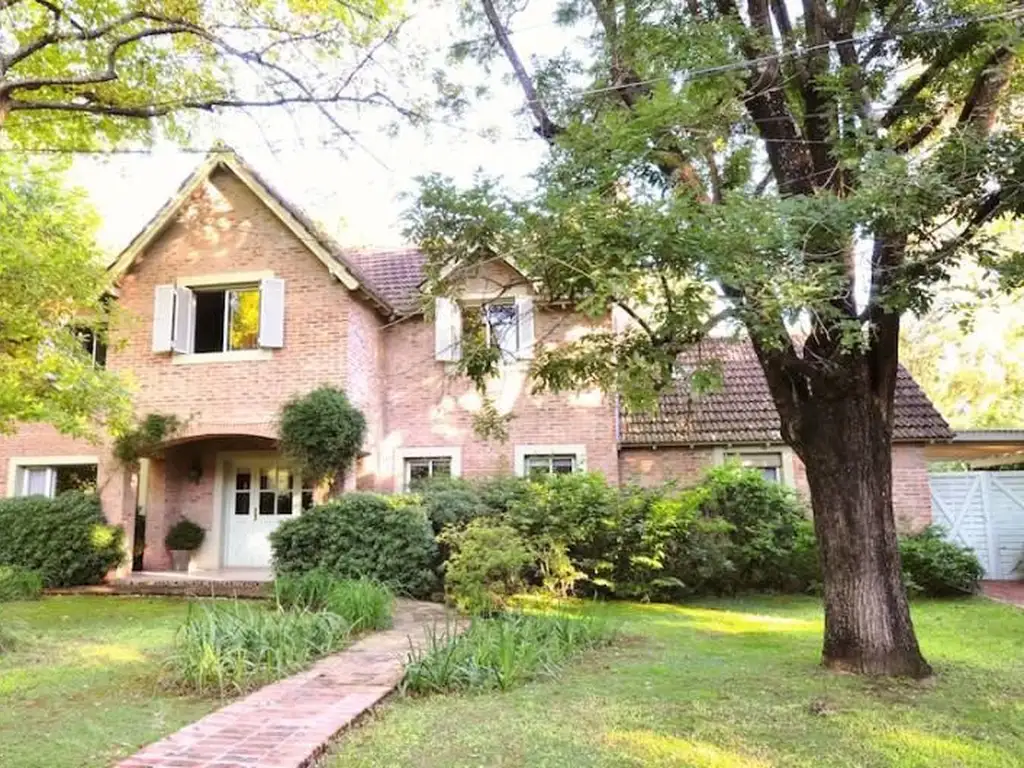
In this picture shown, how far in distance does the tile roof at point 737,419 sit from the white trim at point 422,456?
3413 millimetres

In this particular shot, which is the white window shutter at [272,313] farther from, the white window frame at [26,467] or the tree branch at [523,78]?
the tree branch at [523,78]

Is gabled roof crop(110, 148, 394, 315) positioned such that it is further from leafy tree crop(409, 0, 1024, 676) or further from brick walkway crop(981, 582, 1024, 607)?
brick walkway crop(981, 582, 1024, 607)

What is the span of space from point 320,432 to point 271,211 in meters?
4.73

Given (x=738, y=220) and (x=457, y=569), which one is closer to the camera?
(x=738, y=220)

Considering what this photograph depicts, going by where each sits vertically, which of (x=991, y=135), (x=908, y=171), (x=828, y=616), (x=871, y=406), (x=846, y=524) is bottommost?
(x=828, y=616)

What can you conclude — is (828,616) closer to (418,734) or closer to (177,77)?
(418,734)

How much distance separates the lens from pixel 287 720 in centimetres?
555

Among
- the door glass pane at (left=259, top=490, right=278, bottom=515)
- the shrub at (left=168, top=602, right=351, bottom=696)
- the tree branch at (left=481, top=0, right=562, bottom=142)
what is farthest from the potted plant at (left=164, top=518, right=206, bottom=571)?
the tree branch at (left=481, top=0, right=562, bottom=142)

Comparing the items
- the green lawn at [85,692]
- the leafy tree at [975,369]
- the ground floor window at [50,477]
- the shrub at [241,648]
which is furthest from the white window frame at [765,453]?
the leafy tree at [975,369]

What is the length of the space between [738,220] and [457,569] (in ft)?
24.9

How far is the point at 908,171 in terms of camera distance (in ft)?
18.6

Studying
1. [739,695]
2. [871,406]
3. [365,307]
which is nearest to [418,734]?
[739,695]

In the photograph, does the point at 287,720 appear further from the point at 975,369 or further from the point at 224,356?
the point at 975,369

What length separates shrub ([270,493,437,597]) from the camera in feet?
41.3
